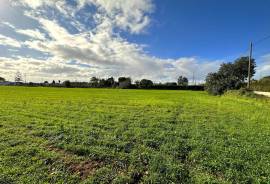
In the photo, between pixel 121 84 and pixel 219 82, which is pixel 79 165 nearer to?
pixel 219 82

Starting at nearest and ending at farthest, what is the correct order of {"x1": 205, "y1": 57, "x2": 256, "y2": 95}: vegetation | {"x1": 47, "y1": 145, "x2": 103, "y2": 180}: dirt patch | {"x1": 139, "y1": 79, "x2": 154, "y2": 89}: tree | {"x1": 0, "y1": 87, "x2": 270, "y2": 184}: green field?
{"x1": 0, "y1": 87, "x2": 270, "y2": 184}: green field → {"x1": 47, "y1": 145, "x2": 103, "y2": 180}: dirt patch → {"x1": 205, "y1": 57, "x2": 256, "y2": 95}: vegetation → {"x1": 139, "y1": 79, "x2": 154, "y2": 89}: tree

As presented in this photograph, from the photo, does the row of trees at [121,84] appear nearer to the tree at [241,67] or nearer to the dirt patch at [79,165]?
the tree at [241,67]

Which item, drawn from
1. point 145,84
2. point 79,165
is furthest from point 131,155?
point 145,84

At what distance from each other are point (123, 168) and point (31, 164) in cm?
222

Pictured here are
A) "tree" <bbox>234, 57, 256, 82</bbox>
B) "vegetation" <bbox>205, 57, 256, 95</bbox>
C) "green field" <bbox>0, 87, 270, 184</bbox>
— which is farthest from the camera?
"tree" <bbox>234, 57, 256, 82</bbox>

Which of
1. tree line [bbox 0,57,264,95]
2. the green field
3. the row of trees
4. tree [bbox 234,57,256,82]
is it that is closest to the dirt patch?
the green field

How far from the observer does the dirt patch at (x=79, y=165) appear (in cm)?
476

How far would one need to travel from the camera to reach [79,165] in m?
5.14

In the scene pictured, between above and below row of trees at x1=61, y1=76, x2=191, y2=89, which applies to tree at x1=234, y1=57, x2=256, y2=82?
above

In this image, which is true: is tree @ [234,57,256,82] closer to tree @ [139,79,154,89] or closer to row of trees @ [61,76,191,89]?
row of trees @ [61,76,191,89]

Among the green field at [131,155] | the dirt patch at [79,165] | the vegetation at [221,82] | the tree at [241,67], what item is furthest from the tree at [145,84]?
the dirt patch at [79,165]

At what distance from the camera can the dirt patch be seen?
476 cm

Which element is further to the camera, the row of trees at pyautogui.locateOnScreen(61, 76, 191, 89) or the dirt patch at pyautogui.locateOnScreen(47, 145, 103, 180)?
the row of trees at pyautogui.locateOnScreen(61, 76, 191, 89)

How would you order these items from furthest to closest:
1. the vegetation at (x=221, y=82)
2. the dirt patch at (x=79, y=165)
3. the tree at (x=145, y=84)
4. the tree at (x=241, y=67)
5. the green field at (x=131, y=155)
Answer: the tree at (x=145, y=84) → the tree at (x=241, y=67) → the vegetation at (x=221, y=82) → the dirt patch at (x=79, y=165) → the green field at (x=131, y=155)
